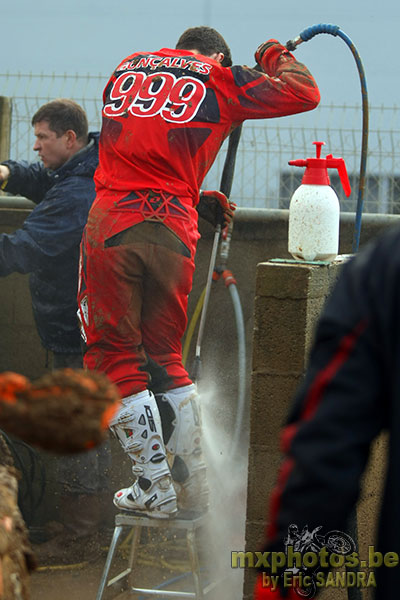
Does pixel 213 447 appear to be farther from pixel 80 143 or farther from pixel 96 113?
pixel 96 113

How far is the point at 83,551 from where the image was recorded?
4855mm

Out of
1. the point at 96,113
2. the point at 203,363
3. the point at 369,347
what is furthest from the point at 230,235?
the point at 369,347

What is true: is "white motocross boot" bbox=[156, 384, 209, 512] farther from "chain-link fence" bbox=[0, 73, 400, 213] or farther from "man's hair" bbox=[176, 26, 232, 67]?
"chain-link fence" bbox=[0, 73, 400, 213]

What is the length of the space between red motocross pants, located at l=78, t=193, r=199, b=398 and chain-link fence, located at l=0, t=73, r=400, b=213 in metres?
1.87

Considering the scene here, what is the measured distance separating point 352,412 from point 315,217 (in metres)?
1.96

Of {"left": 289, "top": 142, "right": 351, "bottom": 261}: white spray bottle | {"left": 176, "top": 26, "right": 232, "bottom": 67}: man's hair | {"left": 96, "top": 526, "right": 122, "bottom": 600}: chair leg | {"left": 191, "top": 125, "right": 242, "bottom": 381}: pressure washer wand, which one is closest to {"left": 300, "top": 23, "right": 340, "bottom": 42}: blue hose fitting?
{"left": 176, "top": 26, "right": 232, "bottom": 67}: man's hair

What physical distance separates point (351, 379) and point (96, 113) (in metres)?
4.69

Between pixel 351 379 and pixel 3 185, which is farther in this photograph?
pixel 3 185

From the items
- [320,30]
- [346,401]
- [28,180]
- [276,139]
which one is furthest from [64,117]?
[346,401]

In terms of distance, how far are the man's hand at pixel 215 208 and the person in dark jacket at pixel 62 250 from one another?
62 cm

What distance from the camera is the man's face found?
16.2 ft

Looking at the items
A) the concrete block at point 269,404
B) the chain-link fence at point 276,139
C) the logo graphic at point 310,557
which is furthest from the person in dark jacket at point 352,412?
the chain-link fence at point 276,139

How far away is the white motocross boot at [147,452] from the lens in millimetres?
3832

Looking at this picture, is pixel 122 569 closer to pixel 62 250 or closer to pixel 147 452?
pixel 147 452
